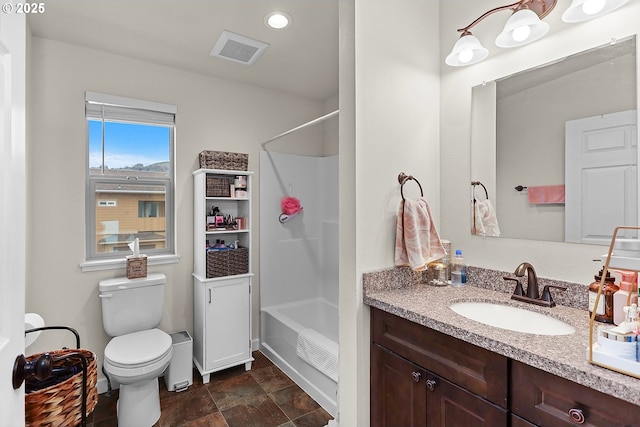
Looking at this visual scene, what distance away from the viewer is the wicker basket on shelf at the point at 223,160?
2.65m

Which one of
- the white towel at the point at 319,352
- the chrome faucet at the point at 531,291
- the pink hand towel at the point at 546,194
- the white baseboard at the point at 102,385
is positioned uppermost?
the pink hand towel at the point at 546,194

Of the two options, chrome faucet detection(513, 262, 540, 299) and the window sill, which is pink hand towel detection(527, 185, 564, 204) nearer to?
chrome faucet detection(513, 262, 540, 299)

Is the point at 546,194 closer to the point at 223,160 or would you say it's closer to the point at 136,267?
the point at 223,160

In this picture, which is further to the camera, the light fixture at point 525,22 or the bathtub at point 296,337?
the bathtub at point 296,337

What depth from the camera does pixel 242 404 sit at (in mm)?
2266

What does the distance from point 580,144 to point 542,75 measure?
1.14 ft

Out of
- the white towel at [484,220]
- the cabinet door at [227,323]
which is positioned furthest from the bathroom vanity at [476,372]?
the cabinet door at [227,323]

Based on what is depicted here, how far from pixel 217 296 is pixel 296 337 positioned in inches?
28.0

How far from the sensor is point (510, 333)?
104 centimetres

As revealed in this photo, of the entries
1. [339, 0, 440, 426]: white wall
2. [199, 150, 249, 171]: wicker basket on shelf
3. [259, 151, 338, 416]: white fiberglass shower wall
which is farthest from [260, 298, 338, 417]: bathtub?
[199, 150, 249, 171]: wicker basket on shelf

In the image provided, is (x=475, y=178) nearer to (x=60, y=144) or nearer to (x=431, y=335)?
(x=431, y=335)

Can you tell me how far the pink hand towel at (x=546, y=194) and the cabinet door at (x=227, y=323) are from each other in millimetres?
2137

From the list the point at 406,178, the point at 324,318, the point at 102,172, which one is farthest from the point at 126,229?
the point at 406,178

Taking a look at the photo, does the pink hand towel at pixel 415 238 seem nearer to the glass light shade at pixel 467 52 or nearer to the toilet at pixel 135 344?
the glass light shade at pixel 467 52
